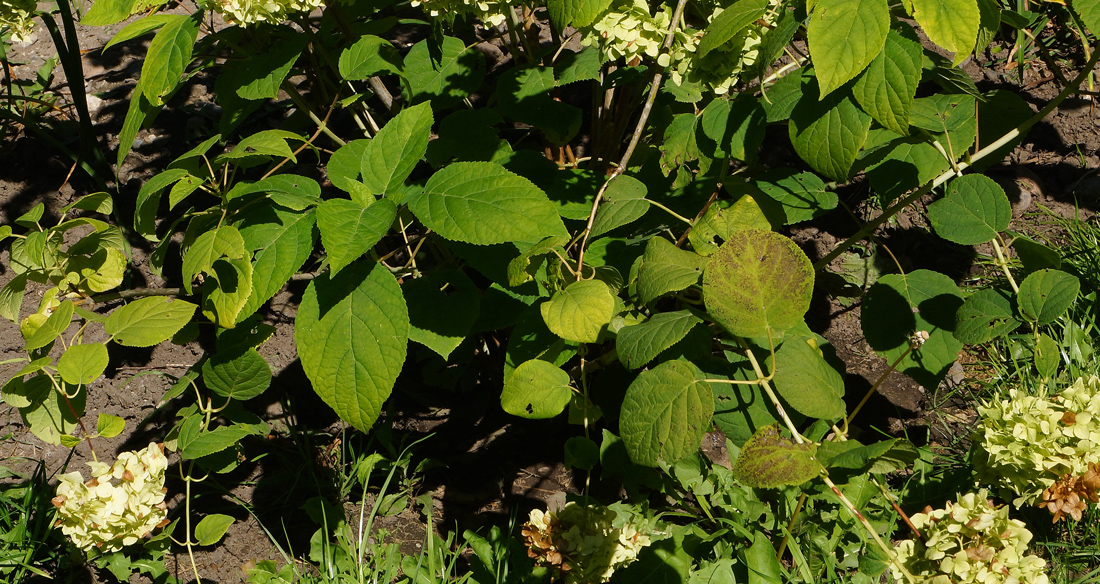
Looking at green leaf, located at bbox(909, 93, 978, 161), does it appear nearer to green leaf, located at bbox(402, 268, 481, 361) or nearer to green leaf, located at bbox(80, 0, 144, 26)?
green leaf, located at bbox(402, 268, 481, 361)

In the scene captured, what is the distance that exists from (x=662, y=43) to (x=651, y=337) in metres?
0.57

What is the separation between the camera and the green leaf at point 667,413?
1272mm

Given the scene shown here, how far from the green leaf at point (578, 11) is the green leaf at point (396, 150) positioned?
0.36m

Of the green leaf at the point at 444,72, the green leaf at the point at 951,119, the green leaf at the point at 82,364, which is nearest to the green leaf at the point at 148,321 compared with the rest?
the green leaf at the point at 82,364

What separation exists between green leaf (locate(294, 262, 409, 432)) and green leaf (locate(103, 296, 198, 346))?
0.36m

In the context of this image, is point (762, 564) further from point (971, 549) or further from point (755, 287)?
point (755, 287)

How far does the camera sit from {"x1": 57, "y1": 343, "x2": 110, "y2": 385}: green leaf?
1.58 metres

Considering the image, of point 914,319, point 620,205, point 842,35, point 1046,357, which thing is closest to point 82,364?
point 620,205

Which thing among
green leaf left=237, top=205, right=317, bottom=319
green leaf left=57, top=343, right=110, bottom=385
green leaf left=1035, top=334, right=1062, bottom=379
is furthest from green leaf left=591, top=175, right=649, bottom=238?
green leaf left=57, top=343, right=110, bottom=385

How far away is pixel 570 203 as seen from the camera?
1.79 m

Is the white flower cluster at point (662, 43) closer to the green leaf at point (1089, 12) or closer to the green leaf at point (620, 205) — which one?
the green leaf at point (620, 205)

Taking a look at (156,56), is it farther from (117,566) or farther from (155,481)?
(117,566)

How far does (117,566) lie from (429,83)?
1.54 metres

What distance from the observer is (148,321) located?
1.62 meters
